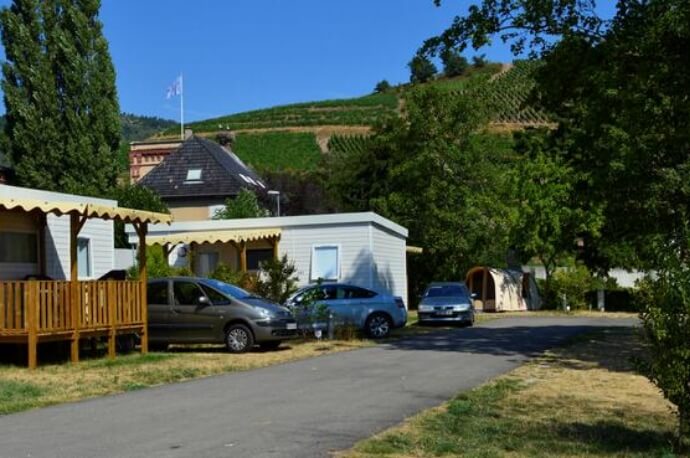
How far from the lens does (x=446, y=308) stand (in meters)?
28.2

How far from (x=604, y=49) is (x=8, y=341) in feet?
44.4

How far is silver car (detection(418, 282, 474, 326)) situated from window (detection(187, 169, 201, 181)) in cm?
2676

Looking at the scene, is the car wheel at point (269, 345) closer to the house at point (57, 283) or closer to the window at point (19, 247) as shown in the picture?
the house at point (57, 283)

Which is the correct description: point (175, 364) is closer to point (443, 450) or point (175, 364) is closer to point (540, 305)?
point (443, 450)

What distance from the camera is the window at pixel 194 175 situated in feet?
173

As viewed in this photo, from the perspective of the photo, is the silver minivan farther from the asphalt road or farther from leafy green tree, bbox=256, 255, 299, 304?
leafy green tree, bbox=256, 255, 299, 304

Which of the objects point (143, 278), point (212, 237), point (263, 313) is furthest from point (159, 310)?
point (212, 237)

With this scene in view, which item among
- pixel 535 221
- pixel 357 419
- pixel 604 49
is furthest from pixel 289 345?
pixel 535 221

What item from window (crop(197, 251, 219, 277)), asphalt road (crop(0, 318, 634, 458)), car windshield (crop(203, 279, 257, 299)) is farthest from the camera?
window (crop(197, 251, 219, 277))

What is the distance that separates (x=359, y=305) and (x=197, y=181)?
31238 millimetres

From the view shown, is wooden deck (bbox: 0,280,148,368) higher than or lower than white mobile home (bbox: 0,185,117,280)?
lower

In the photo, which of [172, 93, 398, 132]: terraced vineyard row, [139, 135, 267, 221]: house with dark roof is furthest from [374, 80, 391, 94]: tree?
[139, 135, 267, 221]: house with dark roof

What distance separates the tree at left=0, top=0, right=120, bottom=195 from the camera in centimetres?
4272

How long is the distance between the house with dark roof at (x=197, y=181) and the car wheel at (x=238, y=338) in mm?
32043
